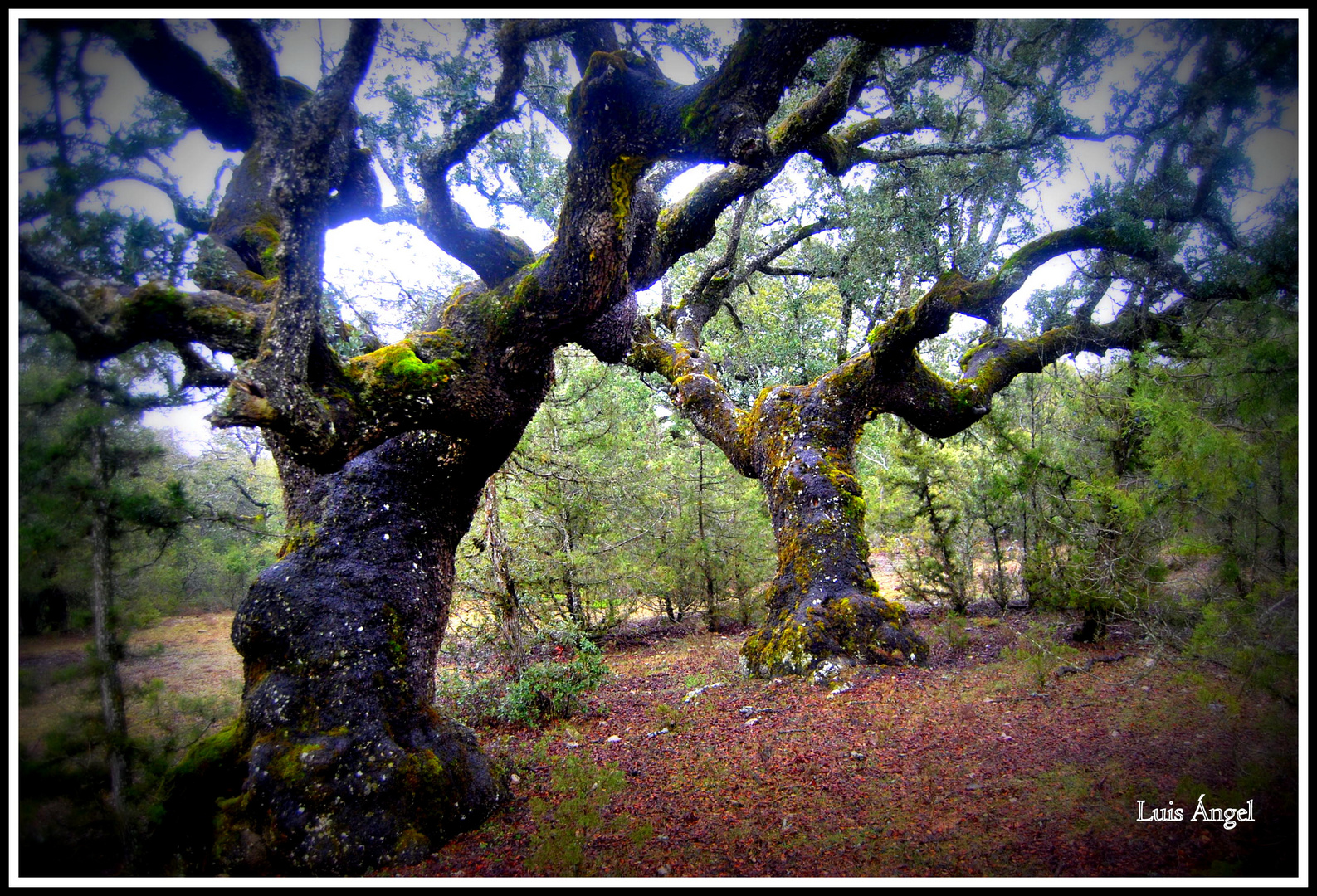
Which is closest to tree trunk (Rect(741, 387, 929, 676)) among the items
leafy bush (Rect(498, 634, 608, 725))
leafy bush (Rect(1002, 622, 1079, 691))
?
leafy bush (Rect(1002, 622, 1079, 691))

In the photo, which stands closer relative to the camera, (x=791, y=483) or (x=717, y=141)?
(x=717, y=141)

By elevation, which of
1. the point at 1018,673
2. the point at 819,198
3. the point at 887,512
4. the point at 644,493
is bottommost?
the point at 1018,673

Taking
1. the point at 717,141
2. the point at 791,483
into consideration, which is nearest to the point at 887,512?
the point at 791,483

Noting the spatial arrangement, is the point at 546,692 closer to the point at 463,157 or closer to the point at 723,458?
the point at 463,157

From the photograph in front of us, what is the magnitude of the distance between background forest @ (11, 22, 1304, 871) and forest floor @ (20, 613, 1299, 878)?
0.92 ft

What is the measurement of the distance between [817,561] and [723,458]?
5056mm

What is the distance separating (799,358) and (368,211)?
7993 millimetres

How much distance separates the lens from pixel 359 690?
3377 millimetres

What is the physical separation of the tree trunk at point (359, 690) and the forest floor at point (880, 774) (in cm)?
38

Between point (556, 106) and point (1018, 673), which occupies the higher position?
point (556, 106)

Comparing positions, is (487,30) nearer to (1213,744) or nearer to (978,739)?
(978,739)

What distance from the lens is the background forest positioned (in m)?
2.93

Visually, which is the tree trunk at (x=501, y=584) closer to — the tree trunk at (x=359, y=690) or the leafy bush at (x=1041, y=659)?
the tree trunk at (x=359, y=690)

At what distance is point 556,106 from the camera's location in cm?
646
